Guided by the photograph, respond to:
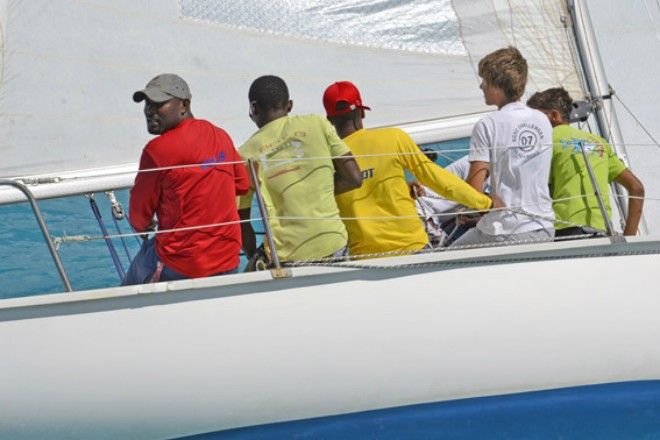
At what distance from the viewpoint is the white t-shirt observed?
11.2 feet

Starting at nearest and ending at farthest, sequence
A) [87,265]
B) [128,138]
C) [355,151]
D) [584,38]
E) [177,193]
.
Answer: [177,193] < [355,151] < [128,138] < [584,38] < [87,265]

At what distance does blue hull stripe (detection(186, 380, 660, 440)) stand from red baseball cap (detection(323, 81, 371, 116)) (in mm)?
978

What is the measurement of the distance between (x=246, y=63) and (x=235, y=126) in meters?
0.28

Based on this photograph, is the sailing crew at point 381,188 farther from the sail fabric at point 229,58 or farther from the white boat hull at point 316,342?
the sail fabric at point 229,58

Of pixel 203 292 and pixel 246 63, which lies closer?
pixel 203 292

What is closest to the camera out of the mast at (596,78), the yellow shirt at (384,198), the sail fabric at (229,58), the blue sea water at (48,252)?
the yellow shirt at (384,198)

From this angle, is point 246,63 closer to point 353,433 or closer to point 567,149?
point 567,149

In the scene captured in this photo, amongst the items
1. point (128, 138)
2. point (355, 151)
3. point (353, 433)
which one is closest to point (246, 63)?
point (128, 138)

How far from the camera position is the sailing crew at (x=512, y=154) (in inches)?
134

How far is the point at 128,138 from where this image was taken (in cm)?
422

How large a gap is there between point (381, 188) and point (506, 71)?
0.56m

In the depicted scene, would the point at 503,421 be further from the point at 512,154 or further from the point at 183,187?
the point at 183,187

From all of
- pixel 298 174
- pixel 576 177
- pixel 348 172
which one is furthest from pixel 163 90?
pixel 576 177

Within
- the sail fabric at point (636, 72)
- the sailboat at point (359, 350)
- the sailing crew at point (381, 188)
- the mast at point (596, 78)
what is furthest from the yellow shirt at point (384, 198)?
the sail fabric at point (636, 72)
